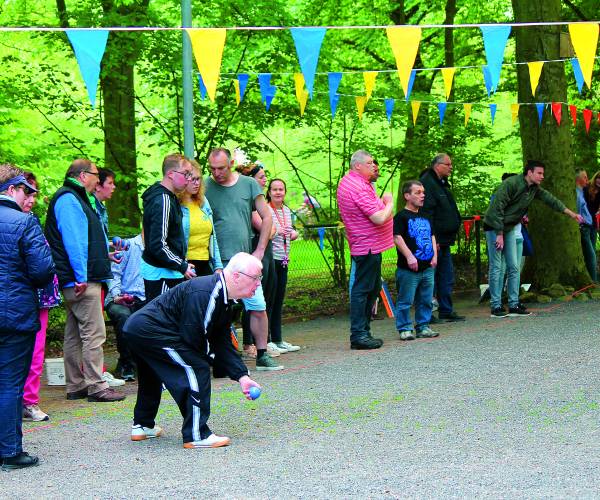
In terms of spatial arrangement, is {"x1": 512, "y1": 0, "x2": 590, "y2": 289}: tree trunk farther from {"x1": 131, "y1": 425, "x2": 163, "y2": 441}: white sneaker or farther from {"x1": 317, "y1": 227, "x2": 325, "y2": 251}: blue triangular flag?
{"x1": 131, "y1": 425, "x2": 163, "y2": 441}: white sneaker

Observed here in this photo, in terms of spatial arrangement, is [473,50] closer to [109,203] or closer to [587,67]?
[109,203]

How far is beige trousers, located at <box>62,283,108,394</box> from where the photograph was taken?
26.1 feet

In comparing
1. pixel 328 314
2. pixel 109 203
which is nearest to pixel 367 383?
pixel 328 314

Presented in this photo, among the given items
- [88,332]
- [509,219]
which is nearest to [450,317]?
[509,219]

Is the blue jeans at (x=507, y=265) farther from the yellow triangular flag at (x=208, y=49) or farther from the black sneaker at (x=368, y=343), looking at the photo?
the yellow triangular flag at (x=208, y=49)

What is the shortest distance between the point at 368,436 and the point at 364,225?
13.2ft

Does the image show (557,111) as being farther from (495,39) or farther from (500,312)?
(495,39)

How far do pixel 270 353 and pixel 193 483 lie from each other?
4.90 m

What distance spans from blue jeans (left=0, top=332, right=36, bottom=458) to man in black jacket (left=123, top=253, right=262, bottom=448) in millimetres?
648

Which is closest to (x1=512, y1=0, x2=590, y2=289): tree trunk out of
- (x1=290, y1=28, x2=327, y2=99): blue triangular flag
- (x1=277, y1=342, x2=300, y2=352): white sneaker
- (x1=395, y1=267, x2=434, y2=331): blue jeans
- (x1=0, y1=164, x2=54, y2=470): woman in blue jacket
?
(x1=395, y1=267, x2=434, y2=331): blue jeans

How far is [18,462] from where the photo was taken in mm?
5863

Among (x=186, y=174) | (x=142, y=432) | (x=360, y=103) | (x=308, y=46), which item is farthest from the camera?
(x=360, y=103)

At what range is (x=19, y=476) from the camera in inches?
225

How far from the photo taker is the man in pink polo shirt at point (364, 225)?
997cm
